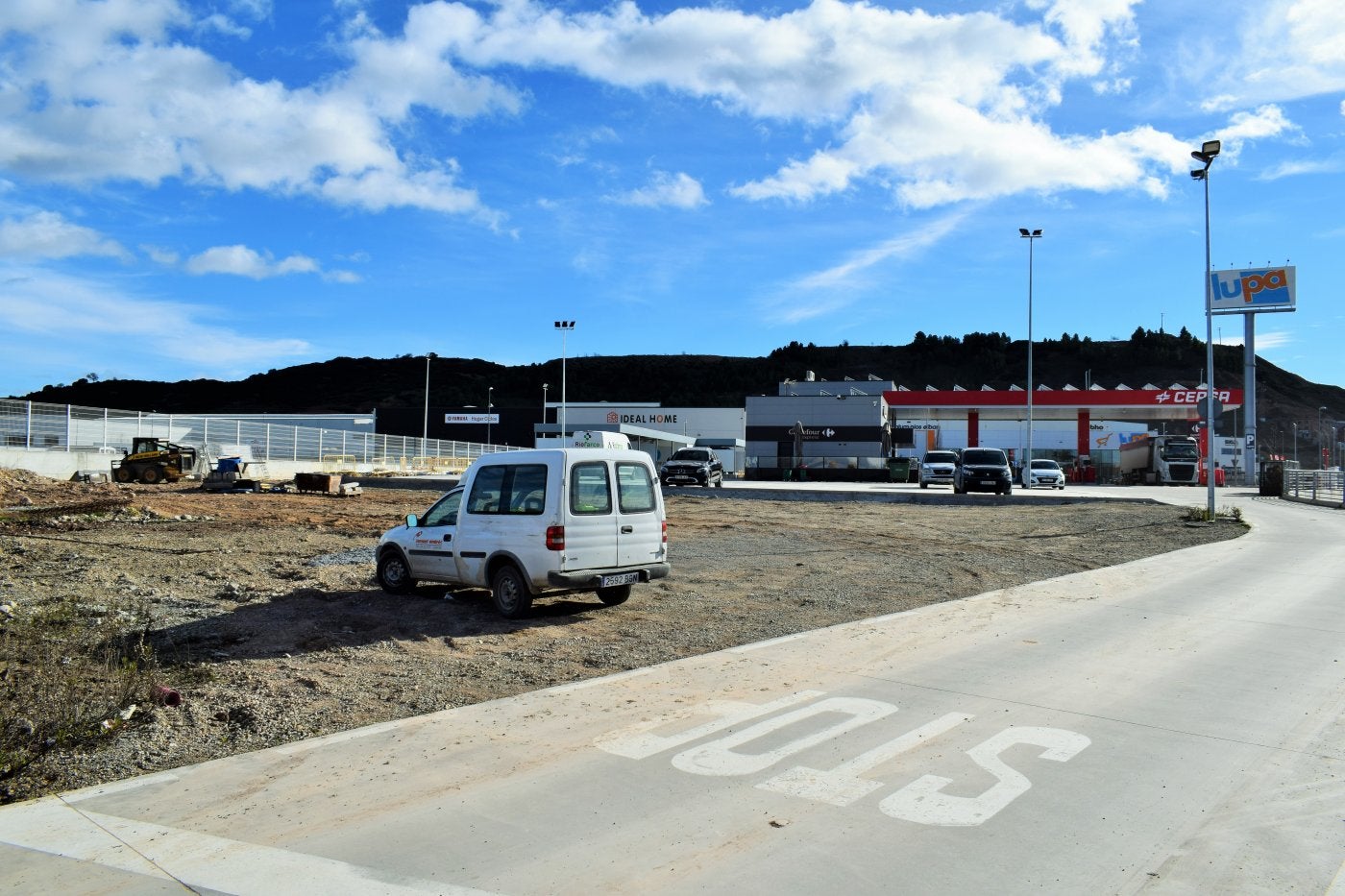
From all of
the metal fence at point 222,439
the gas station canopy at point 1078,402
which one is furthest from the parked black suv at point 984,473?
the metal fence at point 222,439

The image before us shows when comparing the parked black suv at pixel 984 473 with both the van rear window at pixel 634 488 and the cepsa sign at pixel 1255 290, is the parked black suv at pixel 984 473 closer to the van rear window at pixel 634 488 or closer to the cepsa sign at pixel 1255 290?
the van rear window at pixel 634 488

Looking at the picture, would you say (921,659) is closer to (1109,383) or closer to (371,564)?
(371,564)

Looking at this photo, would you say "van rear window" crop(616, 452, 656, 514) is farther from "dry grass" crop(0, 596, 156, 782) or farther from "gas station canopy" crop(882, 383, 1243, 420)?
"gas station canopy" crop(882, 383, 1243, 420)

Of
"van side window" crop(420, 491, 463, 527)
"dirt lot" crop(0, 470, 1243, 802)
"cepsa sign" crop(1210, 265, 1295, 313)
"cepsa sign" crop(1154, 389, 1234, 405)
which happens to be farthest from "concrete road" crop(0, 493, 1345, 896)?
"cepsa sign" crop(1154, 389, 1234, 405)

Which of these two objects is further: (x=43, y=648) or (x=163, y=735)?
(x=43, y=648)

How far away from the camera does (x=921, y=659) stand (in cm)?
821

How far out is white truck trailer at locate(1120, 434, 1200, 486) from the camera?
5284 centimetres

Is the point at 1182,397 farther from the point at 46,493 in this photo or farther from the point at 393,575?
the point at 393,575

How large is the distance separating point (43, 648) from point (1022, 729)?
7213 millimetres

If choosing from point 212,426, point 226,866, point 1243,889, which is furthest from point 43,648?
point 212,426

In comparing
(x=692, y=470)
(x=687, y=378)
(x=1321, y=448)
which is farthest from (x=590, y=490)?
(x=687, y=378)

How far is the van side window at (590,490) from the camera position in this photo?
9844 millimetres

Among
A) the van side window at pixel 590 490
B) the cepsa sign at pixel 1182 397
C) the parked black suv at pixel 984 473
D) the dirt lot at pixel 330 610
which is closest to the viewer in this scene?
the dirt lot at pixel 330 610

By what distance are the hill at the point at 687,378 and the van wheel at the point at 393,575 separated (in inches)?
5324
